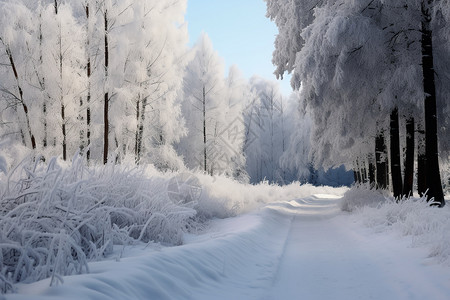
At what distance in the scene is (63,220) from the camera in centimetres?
316

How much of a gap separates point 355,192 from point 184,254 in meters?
10.4

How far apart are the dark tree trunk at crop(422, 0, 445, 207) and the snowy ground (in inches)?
136

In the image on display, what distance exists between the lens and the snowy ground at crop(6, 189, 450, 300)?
2.53m

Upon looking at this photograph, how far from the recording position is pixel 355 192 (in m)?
12.9

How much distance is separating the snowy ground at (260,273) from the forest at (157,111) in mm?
287

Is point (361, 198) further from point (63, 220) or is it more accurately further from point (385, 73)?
point (63, 220)

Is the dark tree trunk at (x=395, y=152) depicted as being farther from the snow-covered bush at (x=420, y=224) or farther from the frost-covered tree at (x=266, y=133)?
the frost-covered tree at (x=266, y=133)

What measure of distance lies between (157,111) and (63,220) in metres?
18.2

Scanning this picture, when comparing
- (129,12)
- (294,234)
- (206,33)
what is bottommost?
(294,234)

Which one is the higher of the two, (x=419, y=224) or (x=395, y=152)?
(x=395, y=152)

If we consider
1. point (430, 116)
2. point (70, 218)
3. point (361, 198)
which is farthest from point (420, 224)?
point (361, 198)

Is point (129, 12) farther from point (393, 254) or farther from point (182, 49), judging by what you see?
point (393, 254)

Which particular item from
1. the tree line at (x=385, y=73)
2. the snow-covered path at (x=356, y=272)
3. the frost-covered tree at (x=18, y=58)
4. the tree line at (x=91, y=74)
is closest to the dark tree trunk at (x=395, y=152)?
the tree line at (x=385, y=73)

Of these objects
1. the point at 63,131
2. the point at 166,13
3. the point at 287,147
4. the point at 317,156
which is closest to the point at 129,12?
the point at 166,13
